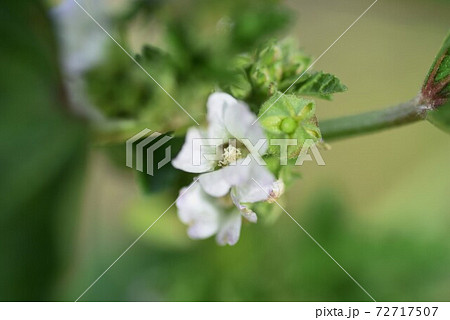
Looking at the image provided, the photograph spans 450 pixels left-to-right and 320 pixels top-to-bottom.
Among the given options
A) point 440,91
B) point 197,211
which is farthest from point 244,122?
point 440,91

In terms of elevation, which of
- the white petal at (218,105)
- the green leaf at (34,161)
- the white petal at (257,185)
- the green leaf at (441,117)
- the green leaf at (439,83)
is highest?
the green leaf at (439,83)

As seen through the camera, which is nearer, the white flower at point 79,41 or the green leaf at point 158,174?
the green leaf at point 158,174

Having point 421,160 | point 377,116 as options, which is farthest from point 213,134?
point 421,160

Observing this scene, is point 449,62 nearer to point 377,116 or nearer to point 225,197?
point 377,116

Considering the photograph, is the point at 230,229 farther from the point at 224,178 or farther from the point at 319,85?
the point at 319,85

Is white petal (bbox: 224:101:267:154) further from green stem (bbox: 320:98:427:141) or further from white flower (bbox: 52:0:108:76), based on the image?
white flower (bbox: 52:0:108:76)

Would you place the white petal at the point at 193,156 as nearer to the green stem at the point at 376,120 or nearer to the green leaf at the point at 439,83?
the green stem at the point at 376,120

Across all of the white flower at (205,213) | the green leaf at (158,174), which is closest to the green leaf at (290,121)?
the white flower at (205,213)

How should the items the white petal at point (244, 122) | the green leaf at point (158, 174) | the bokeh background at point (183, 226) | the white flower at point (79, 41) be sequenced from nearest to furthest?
the white petal at point (244, 122)
the green leaf at point (158, 174)
the white flower at point (79, 41)
the bokeh background at point (183, 226)

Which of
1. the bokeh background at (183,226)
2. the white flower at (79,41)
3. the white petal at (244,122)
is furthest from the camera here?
the bokeh background at (183,226)
